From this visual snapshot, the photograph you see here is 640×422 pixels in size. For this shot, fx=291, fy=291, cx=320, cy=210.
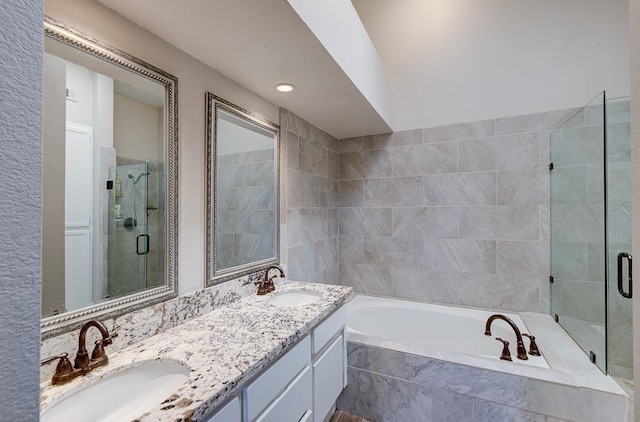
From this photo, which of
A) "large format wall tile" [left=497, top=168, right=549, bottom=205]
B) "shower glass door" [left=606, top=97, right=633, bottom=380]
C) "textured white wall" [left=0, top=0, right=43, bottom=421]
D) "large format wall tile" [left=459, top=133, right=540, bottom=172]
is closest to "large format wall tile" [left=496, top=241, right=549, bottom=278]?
"large format wall tile" [left=497, top=168, right=549, bottom=205]

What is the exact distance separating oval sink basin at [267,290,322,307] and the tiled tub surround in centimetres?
48

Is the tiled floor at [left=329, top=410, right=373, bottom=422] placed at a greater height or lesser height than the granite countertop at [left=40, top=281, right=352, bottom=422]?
lesser

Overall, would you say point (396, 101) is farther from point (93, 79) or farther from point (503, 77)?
point (93, 79)

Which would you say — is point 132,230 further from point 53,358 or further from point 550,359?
point 550,359

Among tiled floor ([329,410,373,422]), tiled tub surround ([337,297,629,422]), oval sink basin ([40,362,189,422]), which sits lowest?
tiled floor ([329,410,373,422])

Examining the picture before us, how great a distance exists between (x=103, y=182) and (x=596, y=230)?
2.88 meters

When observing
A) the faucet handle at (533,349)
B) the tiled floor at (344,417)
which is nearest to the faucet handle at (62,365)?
the tiled floor at (344,417)

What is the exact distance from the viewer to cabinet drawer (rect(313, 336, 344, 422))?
1.52m

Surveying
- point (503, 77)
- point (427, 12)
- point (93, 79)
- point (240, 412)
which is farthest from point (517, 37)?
point (240, 412)

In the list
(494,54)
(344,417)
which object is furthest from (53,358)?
(494,54)

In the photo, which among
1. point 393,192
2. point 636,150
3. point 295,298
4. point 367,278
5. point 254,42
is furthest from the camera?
point 367,278

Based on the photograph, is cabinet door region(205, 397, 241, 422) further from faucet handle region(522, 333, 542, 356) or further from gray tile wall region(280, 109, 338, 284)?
faucet handle region(522, 333, 542, 356)

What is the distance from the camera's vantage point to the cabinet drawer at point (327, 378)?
152 centimetres

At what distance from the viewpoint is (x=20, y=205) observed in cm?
36
